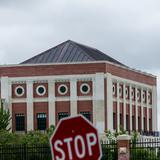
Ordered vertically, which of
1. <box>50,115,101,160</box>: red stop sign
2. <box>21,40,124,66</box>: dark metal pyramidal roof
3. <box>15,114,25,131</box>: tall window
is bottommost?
<box>50,115,101,160</box>: red stop sign

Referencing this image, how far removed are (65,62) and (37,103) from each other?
17.3ft

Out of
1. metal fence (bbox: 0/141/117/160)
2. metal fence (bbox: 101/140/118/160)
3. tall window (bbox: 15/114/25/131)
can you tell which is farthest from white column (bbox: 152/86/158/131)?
metal fence (bbox: 101/140/118/160)

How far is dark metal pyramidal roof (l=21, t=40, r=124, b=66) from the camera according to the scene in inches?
3265

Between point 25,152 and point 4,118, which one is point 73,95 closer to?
point 4,118

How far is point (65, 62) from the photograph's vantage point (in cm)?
8138

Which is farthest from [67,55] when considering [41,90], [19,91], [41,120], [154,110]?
[154,110]

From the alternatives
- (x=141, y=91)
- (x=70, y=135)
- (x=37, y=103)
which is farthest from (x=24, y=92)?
(x=70, y=135)

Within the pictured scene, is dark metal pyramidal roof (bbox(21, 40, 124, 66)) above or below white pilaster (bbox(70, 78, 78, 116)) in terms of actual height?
above

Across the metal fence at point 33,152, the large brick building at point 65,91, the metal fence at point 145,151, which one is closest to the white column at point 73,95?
the large brick building at point 65,91

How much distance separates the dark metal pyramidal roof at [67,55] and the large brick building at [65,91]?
0.13 metres

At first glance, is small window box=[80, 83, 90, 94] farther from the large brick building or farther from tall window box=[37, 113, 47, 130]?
tall window box=[37, 113, 47, 130]

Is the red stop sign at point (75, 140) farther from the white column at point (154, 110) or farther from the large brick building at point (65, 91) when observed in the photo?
the white column at point (154, 110)

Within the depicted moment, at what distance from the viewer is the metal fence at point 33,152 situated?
27578 mm

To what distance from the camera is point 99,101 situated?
78.2 meters
